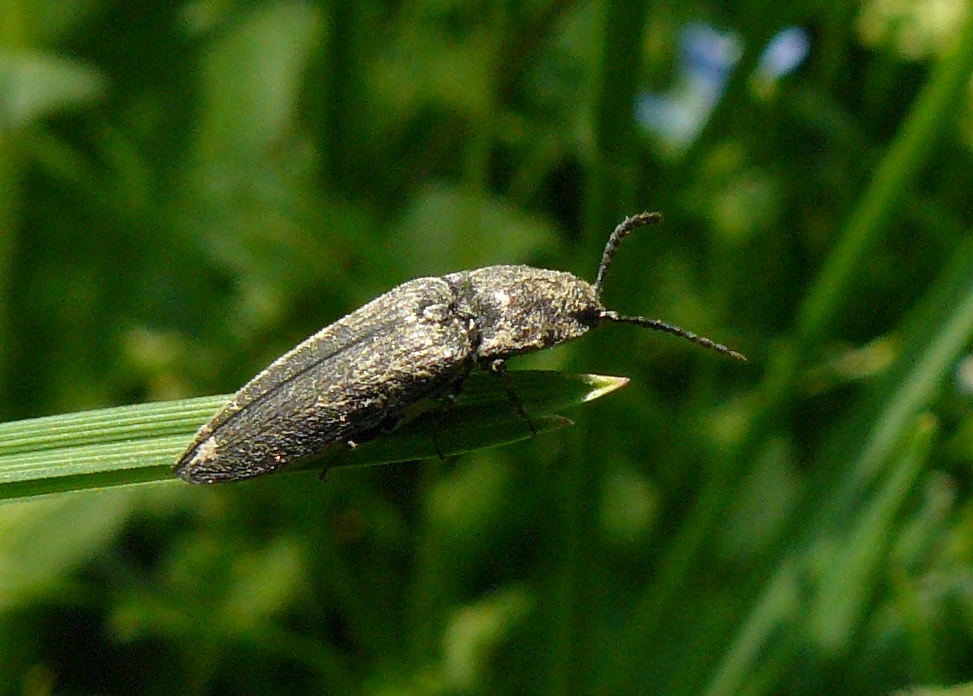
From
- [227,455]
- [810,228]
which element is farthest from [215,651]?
[810,228]

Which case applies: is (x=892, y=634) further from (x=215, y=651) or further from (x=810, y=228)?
(x=215, y=651)

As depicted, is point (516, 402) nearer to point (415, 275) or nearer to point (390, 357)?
point (390, 357)

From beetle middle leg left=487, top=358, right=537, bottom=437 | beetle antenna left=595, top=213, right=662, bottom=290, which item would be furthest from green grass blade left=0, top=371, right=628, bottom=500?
beetle antenna left=595, top=213, right=662, bottom=290

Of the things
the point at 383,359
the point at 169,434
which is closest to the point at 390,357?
the point at 383,359

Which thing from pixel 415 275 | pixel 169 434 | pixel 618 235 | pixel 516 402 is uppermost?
pixel 415 275

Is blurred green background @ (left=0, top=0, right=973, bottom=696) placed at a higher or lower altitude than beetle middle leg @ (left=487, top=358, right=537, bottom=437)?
higher

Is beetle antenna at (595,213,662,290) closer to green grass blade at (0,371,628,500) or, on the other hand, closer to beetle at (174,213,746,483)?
beetle at (174,213,746,483)
